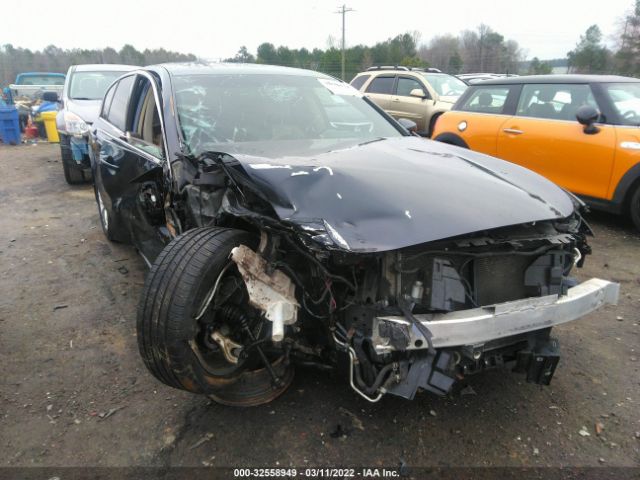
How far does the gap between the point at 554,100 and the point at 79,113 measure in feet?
22.3

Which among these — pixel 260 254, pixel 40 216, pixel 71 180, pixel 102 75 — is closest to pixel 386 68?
pixel 102 75

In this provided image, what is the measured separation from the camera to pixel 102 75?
30.0 ft

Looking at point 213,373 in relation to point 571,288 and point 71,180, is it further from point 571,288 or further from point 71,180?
point 71,180

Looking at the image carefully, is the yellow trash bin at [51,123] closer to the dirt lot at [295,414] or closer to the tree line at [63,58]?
the dirt lot at [295,414]

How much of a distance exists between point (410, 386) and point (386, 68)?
1066 cm

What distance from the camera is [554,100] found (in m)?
5.76

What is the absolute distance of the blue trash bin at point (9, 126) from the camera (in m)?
13.0

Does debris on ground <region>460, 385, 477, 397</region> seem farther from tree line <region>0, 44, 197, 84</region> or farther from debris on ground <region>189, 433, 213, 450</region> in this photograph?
tree line <region>0, 44, 197, 84</region>

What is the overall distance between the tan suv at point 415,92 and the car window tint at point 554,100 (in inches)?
152

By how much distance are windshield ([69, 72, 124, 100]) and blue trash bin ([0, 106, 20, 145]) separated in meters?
5.41

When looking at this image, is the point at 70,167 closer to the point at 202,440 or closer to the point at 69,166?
the point at 69,166

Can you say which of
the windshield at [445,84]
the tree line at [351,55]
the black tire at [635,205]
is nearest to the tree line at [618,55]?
the tree line at [351,55]

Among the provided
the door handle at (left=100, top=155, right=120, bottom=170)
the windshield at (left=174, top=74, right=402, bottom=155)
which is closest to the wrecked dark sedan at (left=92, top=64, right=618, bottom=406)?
the windshield at (left=174, top=74, right=402, bottom=155)

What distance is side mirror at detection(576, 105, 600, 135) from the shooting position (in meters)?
5.11
